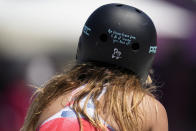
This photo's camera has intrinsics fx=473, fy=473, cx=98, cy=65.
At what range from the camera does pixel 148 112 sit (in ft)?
7.52

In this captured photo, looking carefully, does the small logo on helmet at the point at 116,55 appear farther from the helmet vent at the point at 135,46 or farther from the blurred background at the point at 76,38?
the blurred background at the point at 76,38

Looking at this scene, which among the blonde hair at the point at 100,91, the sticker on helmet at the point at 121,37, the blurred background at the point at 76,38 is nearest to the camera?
the blonde hair at the point at 100,91

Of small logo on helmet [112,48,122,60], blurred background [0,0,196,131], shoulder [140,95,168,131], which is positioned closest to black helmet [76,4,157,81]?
small logo on helmet [112,48,122,60]

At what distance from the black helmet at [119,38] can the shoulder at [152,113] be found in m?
0.38

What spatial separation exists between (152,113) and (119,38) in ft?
1.75

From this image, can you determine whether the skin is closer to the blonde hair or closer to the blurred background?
the blonde hair

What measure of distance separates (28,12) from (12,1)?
0.35 metres

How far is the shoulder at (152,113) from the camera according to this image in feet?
7.51

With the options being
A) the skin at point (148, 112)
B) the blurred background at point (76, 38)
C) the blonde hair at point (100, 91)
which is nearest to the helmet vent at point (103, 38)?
the blonde hair at point (100, 91)

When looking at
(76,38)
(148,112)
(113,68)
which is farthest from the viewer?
(76,38)

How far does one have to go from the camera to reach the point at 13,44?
8.29 m

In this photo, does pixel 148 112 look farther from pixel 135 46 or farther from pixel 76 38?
pixel 76 38

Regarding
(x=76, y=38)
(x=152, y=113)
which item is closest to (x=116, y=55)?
(x=152, y=113)

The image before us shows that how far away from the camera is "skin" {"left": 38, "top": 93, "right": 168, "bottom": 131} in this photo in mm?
2291
